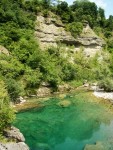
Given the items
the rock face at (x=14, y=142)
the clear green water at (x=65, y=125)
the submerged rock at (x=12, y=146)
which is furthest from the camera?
the clear green water at (x=65, y=125)

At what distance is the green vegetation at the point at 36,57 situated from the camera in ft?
188

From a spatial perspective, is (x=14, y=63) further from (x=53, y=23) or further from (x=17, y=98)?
(x=53, y=23)

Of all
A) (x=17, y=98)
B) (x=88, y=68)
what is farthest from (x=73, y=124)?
(x=88, y=68)

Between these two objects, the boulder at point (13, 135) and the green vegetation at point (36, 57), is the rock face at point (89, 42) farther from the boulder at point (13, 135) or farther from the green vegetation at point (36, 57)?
the boulder at point (13, 135)

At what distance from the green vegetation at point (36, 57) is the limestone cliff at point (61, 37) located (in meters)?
1.78

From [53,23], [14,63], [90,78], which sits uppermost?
[53,23]

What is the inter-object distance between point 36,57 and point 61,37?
1901cm

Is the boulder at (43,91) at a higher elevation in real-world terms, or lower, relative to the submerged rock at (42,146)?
lower

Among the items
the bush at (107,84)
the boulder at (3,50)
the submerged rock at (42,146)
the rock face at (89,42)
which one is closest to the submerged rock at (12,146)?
the submerged rock at (42,146)

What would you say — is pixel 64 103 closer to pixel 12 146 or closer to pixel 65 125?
pixel 65 125

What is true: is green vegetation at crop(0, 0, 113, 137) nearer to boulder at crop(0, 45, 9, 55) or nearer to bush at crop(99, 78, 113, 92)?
bush at crop(99, 78, 113, 92)

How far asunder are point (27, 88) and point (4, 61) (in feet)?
20.8

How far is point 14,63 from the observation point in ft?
193

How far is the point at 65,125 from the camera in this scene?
1571 inches
